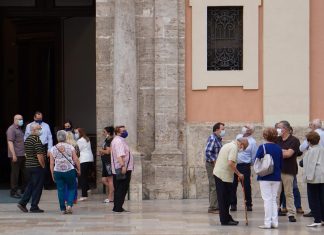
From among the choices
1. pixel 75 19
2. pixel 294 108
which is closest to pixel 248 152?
pixel 294 108

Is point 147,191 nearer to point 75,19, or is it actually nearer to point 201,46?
point 201,46

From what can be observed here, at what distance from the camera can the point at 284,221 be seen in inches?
709

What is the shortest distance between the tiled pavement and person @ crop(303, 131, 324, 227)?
284 mm

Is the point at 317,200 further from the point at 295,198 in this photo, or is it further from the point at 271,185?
the point at 295,198

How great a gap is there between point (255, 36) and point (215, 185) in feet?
17.5

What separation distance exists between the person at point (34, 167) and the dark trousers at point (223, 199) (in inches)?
146

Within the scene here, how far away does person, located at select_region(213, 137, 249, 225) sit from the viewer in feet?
56.3

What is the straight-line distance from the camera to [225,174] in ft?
56.7

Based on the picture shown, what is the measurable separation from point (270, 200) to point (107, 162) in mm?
5375

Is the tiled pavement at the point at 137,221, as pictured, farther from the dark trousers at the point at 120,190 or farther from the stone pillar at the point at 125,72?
the stone pillar at the point at 125,72

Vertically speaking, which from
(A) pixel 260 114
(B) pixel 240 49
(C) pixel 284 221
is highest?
(B) pixel 240 49

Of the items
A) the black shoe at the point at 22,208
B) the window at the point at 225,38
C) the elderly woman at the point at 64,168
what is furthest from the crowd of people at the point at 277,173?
the window at the point at 225,38

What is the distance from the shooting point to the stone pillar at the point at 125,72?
72.3 ft

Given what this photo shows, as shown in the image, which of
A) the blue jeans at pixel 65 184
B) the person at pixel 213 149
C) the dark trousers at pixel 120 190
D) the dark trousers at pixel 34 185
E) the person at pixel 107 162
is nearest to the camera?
the person at pixel 213 149
